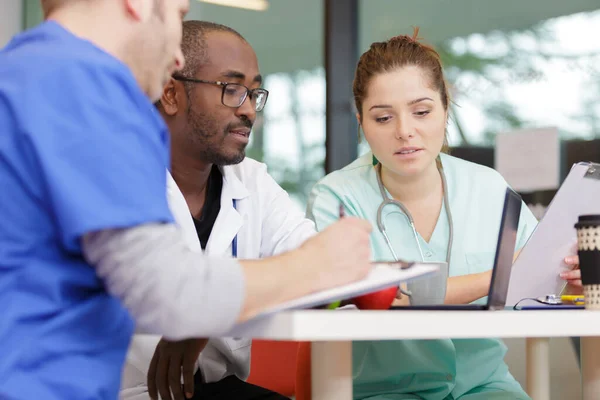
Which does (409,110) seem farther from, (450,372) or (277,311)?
(277,311)

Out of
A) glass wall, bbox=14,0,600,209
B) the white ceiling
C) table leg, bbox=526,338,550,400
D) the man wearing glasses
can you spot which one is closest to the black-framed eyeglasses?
the man wearing glasses

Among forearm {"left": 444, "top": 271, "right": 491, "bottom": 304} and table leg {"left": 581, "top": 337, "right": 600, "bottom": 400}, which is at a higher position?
forearm {"left": 444, "top": 271, "right": 491, "bottom": 304}

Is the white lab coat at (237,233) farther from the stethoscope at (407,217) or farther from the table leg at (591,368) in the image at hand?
the table leg at (591,368)

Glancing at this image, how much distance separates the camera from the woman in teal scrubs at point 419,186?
70.8 inches

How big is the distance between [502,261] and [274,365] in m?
0.83

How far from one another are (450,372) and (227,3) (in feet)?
8.31

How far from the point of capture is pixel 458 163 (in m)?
2.04

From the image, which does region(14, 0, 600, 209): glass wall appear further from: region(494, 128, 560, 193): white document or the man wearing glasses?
the man wearing glasses

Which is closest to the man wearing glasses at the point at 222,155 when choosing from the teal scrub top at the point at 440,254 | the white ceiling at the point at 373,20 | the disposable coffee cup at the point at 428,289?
the teal scrub top at the point at 440,254

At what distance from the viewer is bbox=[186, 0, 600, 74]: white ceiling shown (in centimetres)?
323

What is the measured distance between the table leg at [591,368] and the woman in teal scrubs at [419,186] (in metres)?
0.38

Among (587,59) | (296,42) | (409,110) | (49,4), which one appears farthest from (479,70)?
(49,4)

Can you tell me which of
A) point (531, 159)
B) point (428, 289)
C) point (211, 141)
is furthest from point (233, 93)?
point (531, 159)

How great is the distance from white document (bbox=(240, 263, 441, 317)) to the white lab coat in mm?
687
